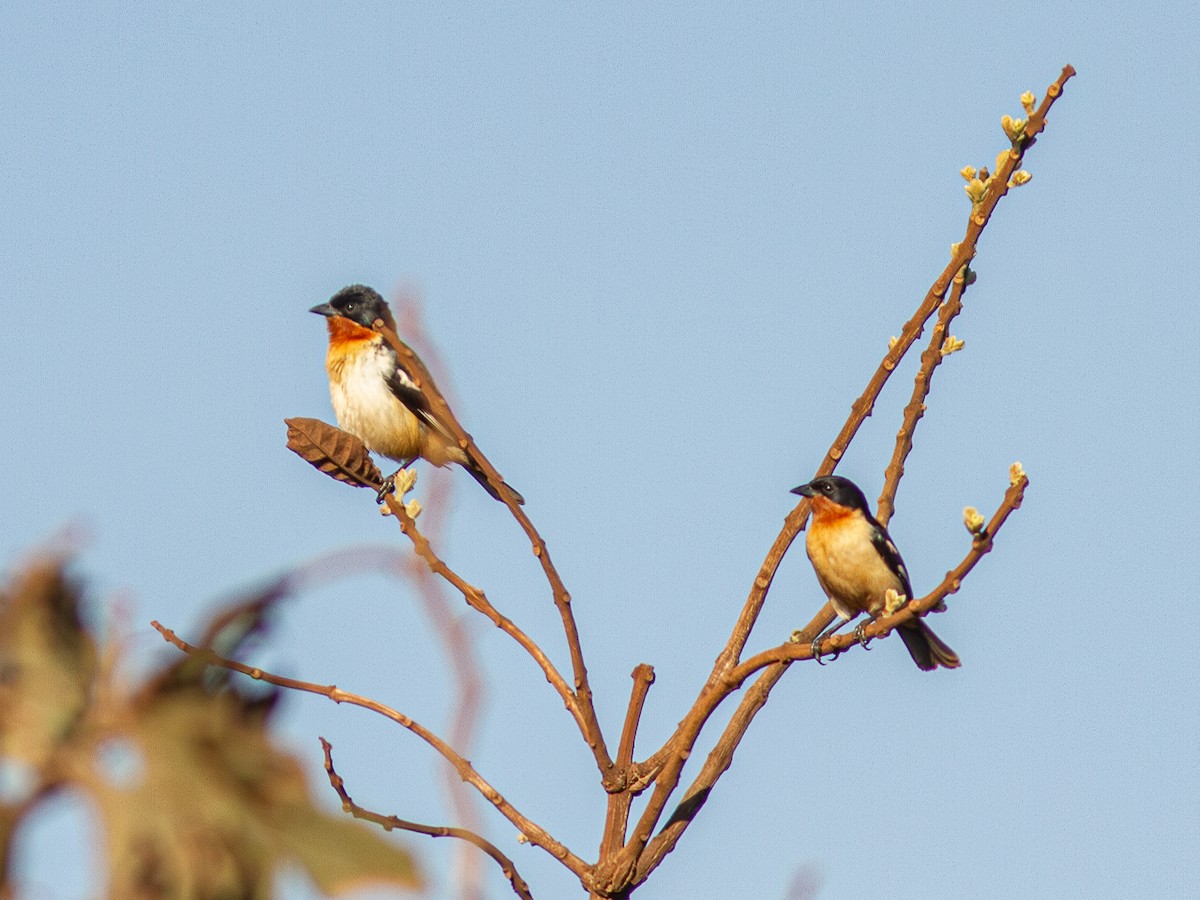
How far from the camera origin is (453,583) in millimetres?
3463

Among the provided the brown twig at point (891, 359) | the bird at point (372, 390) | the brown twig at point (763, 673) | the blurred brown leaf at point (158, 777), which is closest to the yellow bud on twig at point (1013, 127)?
the brown twig at point (891, 359)

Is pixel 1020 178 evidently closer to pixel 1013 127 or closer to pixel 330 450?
pixel 1013 127

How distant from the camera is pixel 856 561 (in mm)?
7996

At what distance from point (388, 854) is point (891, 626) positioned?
6.36 ft

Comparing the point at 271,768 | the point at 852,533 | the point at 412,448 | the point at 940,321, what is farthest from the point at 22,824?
the point at 412,448

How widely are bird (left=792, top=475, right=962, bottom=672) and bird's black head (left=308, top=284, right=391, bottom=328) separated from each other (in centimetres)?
319

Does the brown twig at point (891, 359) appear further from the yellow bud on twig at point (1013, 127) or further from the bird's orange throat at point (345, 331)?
the bird's orange throat at point (345, 331)

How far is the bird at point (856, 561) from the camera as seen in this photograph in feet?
26.1

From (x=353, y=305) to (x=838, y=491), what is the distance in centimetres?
Answer: 350

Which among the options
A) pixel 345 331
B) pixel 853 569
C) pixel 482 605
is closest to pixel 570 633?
pixel 482 605

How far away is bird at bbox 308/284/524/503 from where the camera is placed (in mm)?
9555

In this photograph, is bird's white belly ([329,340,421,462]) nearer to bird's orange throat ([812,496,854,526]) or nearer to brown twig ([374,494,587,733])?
bird's orange throat ([812,496,854,526])

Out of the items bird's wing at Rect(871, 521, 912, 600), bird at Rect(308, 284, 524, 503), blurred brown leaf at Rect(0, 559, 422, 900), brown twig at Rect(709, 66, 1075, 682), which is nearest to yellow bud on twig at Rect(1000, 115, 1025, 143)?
brown twig at Rect(709, 66, 1075, 682)

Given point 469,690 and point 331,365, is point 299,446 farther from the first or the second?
point 331,365
